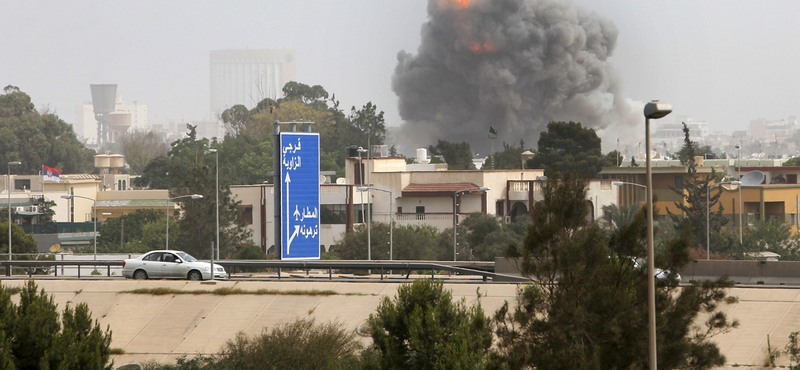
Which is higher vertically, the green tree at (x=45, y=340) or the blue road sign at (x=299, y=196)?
the blue road sign at (x=299, y=196)

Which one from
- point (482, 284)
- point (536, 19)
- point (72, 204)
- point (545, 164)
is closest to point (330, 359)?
point (482, 284)

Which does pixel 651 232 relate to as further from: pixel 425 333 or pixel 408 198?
pixel 408 198

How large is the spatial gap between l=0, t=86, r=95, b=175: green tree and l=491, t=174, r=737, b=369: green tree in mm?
131081

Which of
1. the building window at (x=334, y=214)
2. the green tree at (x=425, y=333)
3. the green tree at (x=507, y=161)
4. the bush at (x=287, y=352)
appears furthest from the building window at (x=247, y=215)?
the green tree at (x=425, y=333)

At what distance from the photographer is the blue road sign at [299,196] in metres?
41.1

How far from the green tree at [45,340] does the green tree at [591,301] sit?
754 centimetres

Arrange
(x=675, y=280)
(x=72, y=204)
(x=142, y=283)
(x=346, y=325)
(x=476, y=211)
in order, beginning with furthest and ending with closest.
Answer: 1. (x=72, y=204)
2. (x=476, y=211)
3. (x=142, y=283)
4. (x=346, y=325)
5. (x=675, y=280)

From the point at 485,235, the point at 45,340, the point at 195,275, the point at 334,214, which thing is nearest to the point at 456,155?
the point at 334,214

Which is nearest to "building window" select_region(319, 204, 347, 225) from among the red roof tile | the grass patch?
the red roof tile

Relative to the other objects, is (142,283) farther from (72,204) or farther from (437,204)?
(72,204)

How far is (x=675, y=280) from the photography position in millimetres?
14375

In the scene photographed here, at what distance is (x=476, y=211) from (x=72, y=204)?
4313cm

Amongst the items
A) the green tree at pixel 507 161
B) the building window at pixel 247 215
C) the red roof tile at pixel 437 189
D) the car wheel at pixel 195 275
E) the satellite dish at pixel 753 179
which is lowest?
the car wheel at pixel 195 275

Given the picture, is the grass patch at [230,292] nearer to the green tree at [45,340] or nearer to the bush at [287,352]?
the bush at [287,352]
